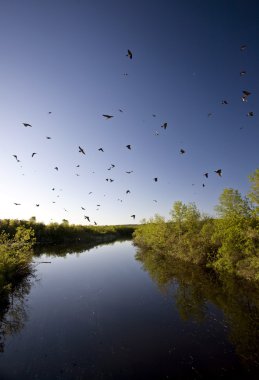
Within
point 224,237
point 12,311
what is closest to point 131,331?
point 12,311

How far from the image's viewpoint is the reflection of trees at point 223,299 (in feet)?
52.7

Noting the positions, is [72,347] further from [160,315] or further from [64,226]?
[64,226]

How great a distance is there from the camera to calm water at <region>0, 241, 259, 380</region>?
42.0 ft

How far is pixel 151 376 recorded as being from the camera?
39.8ft

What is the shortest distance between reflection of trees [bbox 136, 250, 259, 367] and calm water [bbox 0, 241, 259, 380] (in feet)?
0.25

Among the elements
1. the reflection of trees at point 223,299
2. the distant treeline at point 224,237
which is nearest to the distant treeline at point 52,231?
the distant treeline at point 224,237

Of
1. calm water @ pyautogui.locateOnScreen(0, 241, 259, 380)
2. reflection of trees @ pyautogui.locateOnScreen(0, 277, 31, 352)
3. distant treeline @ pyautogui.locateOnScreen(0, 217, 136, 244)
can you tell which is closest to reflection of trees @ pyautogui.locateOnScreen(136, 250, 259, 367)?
calm water @ pyautogui.locateOnScreen(0, 241, 259, 380)

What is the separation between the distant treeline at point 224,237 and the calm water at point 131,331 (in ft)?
13.9

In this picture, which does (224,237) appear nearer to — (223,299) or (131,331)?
(223,299)

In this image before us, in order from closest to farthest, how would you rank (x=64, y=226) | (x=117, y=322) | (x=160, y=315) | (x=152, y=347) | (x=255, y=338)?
A: (x=152, y=347) → (x=255, y=338) → (x=117, y=322) → (x=160, y=315) → (x=64, y=226)

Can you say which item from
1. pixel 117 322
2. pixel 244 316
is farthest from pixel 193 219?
Result: pixel 117 322

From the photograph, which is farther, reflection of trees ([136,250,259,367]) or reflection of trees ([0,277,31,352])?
reflection of trees ([0,277,31,352])

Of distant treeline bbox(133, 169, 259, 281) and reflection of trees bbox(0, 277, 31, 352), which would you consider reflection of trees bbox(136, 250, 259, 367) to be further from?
reflection of trees bbox(0, 277, 31, 352)

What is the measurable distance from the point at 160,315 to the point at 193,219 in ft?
102
